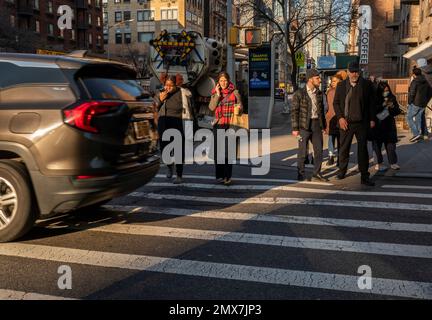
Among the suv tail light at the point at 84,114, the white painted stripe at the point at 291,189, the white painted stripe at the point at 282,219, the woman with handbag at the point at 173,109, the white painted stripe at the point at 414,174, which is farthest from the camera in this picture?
the white painted stripe at the point at 414,174

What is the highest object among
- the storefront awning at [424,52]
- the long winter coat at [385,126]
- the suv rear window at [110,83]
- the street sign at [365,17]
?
the street sign at [365,17]

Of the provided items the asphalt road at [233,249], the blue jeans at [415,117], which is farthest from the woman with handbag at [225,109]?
the blue jeans at [415,117]

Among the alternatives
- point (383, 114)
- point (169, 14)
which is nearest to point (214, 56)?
point (383, 114)

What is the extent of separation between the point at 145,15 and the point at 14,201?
3291 inches

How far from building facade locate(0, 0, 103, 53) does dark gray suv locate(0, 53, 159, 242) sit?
114 ft

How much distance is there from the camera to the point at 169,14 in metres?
82.9

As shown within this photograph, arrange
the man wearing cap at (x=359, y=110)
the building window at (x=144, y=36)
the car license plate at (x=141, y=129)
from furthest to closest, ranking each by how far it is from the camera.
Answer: the building window at (x=144, y=36), the man wearing cap at (x=359, y=110), the car license plate at (x=141, y=129)

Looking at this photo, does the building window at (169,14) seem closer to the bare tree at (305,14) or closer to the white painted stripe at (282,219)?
the bare tree at (305,14)

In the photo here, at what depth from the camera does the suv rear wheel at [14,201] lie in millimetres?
4918

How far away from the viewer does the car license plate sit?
5.50 meters

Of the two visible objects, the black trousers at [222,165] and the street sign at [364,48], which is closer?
the black trousers at [222,165]

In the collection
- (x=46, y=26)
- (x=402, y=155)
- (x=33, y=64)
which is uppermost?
(x=46, y=26)

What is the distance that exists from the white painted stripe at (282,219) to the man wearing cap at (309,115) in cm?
276

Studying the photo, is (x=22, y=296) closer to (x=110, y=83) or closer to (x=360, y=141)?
(x=110, y=83)
